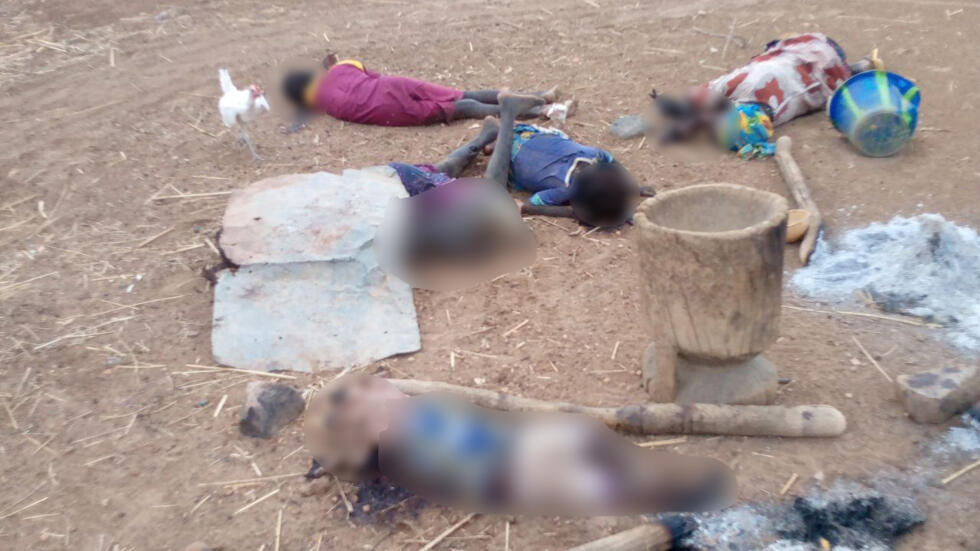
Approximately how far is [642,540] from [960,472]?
1237 millimetres

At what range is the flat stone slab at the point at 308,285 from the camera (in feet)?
12.4

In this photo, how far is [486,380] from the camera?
3529mm

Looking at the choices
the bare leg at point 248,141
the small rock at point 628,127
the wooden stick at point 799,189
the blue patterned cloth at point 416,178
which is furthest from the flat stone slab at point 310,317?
the small rock at point 628,127

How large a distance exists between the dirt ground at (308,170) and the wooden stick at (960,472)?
72 millimetres

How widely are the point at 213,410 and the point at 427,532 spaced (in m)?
1.24

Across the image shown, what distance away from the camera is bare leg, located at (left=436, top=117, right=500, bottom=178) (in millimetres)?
5344

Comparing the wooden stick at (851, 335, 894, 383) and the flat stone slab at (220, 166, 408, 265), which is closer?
the wooden stick at (851, 335, 894, 383)

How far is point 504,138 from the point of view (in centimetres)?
529

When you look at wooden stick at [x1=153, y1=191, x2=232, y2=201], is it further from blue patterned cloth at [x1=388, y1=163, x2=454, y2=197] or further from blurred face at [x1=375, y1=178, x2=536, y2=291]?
blurred face at [x1=375, y1=178, x2=536, y2=291]

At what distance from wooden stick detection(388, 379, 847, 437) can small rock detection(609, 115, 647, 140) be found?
10.2 ft

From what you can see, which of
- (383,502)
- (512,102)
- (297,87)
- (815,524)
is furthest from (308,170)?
(815,524)

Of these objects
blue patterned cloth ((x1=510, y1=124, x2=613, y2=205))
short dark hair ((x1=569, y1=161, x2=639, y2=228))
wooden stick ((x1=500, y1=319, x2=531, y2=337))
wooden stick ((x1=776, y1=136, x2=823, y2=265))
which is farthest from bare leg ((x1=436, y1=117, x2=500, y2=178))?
wooden stick ((x1=776, y1=136, x2=823, y2=265))

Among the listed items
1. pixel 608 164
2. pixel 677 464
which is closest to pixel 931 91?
pixel 608 164

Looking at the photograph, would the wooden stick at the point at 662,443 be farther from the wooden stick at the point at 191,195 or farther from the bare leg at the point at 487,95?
the bare leg at the point at 487,95
